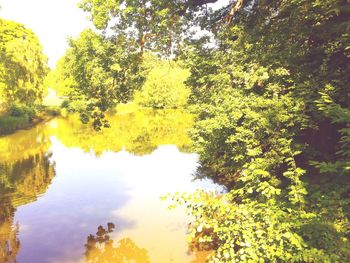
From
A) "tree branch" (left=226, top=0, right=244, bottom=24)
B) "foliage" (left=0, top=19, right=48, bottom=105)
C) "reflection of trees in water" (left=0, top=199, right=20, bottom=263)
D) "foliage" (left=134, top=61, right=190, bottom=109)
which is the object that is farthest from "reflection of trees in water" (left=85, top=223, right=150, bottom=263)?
"foliage" (left=134, top=61, right=190, bottom=109)

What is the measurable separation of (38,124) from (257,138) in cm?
4494

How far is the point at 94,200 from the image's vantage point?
57.0ft

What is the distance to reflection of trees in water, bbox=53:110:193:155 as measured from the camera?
3168cm

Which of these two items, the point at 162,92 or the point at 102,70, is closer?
the point at 102,70

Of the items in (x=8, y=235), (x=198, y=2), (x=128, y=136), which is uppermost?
(x=198, y=2)

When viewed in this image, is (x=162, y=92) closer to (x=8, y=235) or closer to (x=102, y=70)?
(x=102, y=70)

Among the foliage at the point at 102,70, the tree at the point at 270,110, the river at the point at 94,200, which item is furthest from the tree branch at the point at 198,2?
the river at the point at 94,200

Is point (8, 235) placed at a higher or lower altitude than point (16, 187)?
lower

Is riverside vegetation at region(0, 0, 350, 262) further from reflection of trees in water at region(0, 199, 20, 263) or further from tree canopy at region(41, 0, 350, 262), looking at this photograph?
reflection of trees in water at region(0, 199, 20, 263)

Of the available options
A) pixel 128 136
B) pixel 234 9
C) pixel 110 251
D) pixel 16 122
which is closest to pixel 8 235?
pixel 110 251

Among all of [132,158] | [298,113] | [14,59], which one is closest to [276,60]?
[298,113]

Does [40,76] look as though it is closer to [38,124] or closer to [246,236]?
[38,124]

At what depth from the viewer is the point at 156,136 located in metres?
38.3

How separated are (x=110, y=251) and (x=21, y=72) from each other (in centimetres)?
3381
